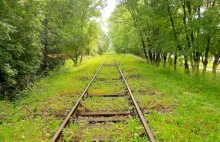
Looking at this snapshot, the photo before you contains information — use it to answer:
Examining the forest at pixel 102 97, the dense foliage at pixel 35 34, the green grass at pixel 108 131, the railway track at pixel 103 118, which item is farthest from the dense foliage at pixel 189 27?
the green grass at pixel 108 131

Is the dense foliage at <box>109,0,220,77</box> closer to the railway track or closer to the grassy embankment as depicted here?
the grassy embankment

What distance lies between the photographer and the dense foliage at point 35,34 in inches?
362

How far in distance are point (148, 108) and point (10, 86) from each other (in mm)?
6406

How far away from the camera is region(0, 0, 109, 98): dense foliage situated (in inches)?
362

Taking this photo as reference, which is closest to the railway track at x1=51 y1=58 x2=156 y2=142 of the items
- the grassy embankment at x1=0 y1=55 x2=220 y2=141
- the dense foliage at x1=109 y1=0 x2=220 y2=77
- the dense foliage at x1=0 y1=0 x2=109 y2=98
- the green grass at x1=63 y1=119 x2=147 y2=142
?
the green grass at x1=63 y1=119 x2=147 y2=142

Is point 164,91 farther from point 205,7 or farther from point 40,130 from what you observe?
point 205,7

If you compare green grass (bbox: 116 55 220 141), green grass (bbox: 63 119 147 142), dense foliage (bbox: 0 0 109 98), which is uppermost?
dense foliage (bbox: 0 0 109 98)

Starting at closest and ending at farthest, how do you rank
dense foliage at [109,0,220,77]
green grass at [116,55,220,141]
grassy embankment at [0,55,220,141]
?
1. green grass at [116,55,220,141]
2. grassy embankment at [0,55,220,141]
3. dense foliage at [109,0,220,77]

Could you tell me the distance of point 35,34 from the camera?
1264 cm

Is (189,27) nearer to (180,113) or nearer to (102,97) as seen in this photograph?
(102,97)

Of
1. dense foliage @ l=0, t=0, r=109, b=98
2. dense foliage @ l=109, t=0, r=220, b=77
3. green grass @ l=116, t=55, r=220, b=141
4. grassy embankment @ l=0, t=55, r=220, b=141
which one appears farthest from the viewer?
dense foliage @ l=109, t=0, r=220, b=77

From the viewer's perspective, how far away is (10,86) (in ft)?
32.4

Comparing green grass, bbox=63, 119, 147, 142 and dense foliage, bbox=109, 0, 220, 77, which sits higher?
dense foliage, bbox=109, 0, 220, 77

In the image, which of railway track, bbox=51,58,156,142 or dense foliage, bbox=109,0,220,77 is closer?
railway track, bbox=51,58,156,142
